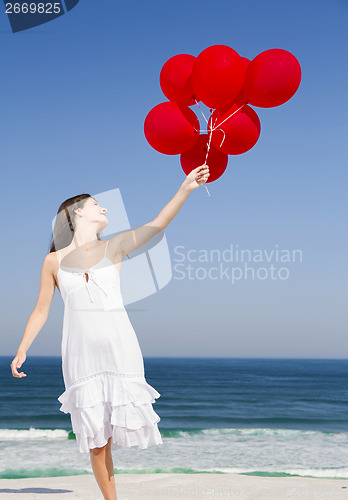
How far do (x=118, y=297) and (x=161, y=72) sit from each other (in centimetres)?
190

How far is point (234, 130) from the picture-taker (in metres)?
3.87

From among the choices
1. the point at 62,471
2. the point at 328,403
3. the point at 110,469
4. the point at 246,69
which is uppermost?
the point at 246,69

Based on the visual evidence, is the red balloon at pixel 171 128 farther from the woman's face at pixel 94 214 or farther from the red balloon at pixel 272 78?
the woman's face at pixel 94 214

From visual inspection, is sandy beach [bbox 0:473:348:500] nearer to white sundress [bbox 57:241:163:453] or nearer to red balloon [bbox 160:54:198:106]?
white sundress [bbox 57:241:163:453]

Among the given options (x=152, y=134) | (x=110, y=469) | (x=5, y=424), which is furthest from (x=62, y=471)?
(x=5, y=424)

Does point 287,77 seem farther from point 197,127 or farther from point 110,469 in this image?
point 110,469

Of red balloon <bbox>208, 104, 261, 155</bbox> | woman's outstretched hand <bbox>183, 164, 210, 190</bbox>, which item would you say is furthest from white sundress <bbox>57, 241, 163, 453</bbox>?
red balloon <bbox>208, 104, 261, 155</bbox>

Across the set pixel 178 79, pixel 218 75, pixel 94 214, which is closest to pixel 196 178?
pixel 94 214

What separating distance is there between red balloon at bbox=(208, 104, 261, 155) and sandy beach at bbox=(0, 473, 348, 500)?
2.90 m

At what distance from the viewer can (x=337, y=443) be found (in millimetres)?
13070

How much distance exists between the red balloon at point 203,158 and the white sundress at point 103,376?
1.40m

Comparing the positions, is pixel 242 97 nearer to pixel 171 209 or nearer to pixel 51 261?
pixel 171 209

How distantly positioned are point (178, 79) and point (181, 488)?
3.60m

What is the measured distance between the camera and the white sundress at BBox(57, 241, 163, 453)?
3047mm
